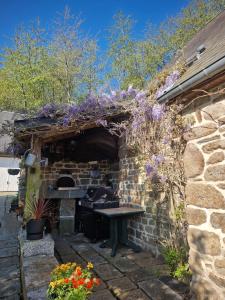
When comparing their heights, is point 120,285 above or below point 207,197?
below

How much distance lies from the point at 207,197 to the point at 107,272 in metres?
2.29

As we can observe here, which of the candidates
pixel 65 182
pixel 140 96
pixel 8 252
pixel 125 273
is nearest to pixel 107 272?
pixel 125 273

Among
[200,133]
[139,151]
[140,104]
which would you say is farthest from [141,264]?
[140,104]

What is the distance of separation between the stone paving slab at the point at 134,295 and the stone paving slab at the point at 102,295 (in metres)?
0.14

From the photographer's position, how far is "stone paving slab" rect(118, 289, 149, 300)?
309 cm

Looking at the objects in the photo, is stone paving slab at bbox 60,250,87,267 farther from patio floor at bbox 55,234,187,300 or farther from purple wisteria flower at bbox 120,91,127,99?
purple wisteria flower at bbox 120,91,127,99

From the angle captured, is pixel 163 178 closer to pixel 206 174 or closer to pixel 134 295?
pixel 206 174

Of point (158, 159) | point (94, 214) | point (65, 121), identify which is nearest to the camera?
point (158, 159)

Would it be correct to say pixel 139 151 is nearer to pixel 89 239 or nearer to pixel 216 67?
pixel 89 239

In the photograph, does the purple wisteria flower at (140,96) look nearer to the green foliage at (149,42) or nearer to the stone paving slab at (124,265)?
the stone paving slab at (124,265)

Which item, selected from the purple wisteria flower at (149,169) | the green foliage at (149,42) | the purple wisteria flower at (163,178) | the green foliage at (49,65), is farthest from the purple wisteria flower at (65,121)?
the green foliage at (149,42)

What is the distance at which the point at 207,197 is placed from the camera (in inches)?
105

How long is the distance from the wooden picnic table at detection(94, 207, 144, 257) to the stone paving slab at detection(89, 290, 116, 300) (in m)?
1.47

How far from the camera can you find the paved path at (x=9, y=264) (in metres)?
3.59
